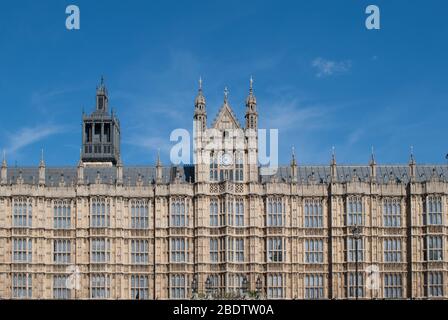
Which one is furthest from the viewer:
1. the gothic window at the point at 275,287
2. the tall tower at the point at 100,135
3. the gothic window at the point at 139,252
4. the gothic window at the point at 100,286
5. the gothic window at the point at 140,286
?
the tall tower at the point at 100,135

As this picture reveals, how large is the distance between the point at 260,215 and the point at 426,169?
1802 centimetres

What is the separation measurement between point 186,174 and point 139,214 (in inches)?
252

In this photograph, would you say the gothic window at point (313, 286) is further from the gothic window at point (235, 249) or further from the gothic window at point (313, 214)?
the gothic window at point (235, 249)

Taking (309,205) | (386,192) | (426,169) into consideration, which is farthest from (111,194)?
(426,169)

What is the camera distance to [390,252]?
7769 cm

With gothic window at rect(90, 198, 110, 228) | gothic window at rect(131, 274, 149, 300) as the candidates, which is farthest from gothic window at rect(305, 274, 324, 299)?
gothic window at rect(90, 198, 110, 228)

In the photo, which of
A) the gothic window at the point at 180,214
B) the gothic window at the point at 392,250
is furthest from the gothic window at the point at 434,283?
the gothic window at the point at 180,214

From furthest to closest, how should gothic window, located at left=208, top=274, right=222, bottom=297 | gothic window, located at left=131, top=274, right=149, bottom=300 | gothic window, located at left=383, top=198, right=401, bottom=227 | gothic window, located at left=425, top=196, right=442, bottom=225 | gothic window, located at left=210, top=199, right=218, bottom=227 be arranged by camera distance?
gothic window, located at left=383, top=198, right=401, bottom=227
gothic window, located at left=131, top=274, right=149, bottom=300
gothic window, located at left=210, top=199, right=218, bottom=227
gothic window, located at left=425, top=196, right=442, bottom=225
gothic window, located at left=208, top=274, right=222, bottom=297

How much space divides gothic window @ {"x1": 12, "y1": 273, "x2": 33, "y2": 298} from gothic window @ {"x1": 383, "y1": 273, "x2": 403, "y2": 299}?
34157 millimetres

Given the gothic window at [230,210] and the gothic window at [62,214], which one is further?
the gothic window at [62,214]

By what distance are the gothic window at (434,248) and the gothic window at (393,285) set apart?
3.57 m

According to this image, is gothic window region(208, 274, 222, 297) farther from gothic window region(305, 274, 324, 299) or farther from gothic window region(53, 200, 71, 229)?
gothic window region(53, 200, 71, 229)

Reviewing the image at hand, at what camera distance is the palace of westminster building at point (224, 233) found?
251 feet

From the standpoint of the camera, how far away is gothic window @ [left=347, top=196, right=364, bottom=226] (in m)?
77.6
